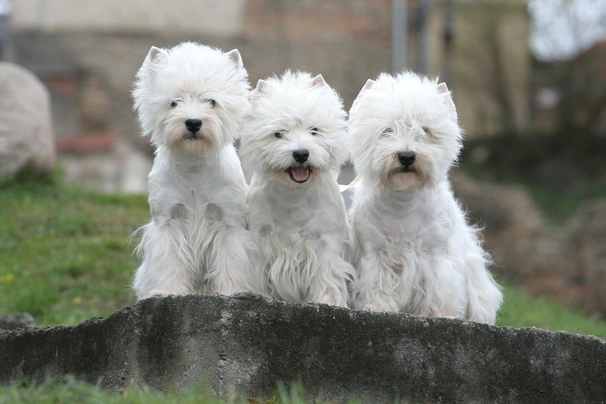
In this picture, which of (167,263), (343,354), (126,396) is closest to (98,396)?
(126,396)

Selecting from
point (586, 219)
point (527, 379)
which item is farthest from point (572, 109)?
point (527, 379)

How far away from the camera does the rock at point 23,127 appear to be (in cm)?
1398

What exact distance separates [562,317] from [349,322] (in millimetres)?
8006

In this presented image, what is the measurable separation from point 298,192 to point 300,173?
0.23 m

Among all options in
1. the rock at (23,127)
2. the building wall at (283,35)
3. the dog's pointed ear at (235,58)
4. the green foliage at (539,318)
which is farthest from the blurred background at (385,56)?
the dog's pointed ear at (235,58)

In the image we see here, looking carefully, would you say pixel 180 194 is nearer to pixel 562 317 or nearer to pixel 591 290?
pixel 562 317

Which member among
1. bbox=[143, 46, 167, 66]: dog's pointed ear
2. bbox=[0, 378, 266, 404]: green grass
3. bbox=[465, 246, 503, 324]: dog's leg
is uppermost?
bbox=[143, 46, 167, 66]: dog's pointed ear

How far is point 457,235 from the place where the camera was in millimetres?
7363

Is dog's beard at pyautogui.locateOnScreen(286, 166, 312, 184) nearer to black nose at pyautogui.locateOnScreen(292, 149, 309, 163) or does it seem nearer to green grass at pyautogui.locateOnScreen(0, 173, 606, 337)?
black nose at pyautogui.locateOnScreen(292, 149, 309, 163)

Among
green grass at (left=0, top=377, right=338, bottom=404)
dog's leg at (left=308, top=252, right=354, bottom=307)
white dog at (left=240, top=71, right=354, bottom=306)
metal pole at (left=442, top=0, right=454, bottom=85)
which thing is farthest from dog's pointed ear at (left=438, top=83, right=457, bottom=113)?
metal pole at (left=442, top=0, right=454, bottom=85)

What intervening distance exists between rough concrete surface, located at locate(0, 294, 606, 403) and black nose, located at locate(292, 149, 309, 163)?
1222 mm

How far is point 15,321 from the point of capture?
8.39 meters

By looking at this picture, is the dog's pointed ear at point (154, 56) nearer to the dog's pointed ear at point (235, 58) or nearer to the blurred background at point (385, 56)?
the dog's pointed ear at point (235, 58)

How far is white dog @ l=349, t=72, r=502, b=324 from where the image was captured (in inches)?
270
